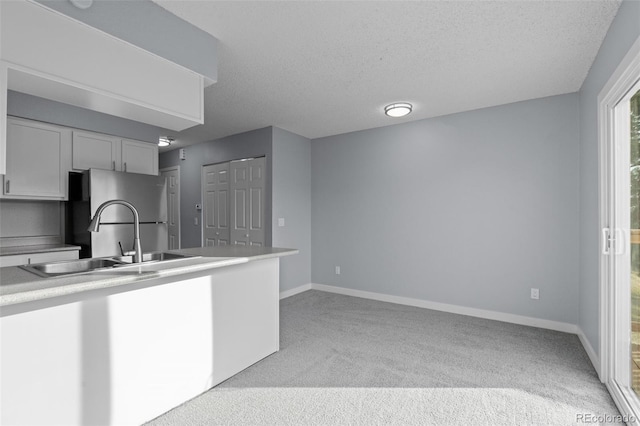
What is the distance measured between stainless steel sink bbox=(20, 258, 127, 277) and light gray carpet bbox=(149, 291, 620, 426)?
101cm

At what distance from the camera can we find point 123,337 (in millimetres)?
1708

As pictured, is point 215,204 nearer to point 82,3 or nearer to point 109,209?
point 109,209

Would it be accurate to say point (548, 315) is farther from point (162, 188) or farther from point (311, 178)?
point (162, 188)

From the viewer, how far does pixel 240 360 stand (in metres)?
2.41

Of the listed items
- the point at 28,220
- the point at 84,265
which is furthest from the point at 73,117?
the point at 84,265

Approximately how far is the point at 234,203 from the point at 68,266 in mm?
3142

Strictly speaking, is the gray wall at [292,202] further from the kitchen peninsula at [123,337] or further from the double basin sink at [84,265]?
the double basin sink at [84,265]

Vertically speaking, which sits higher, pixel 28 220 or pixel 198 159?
pixel 198 159

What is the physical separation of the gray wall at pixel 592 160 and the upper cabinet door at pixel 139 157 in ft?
15.1

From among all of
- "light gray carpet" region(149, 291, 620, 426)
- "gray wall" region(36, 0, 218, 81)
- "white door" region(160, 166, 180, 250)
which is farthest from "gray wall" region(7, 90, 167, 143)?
"light gray carpet" region(149, 291, 620, 426)

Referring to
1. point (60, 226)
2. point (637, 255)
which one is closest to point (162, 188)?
point (60, 226)

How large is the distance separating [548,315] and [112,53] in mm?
4480

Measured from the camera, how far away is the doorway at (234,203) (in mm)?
4723

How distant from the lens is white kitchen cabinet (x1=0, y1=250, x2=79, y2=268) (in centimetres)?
282
